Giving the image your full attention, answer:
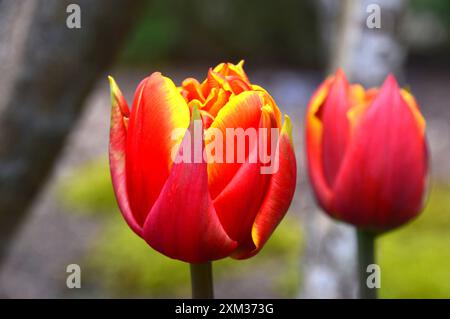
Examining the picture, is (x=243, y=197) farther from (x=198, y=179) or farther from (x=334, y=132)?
(x=334, y=132)

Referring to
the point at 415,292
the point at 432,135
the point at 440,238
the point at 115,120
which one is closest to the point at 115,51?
the point at 115,120

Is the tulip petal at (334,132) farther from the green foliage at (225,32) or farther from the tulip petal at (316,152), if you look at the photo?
the green foliage at (225,32)

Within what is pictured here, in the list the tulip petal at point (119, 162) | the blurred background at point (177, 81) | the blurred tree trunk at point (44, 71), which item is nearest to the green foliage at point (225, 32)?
the blurred background at point (177, 81)

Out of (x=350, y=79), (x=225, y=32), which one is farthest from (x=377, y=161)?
(x=225, y=32)

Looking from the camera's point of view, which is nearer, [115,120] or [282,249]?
[115,120]

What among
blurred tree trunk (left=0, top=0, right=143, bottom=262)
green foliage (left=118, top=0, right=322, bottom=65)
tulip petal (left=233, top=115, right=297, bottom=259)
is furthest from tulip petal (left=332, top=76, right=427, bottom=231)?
green foliage (left=118, top=0, right=322, bottom=65)

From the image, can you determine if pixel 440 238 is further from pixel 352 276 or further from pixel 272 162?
pixel 272 162

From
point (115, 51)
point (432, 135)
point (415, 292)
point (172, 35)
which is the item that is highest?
point (172, 35)
